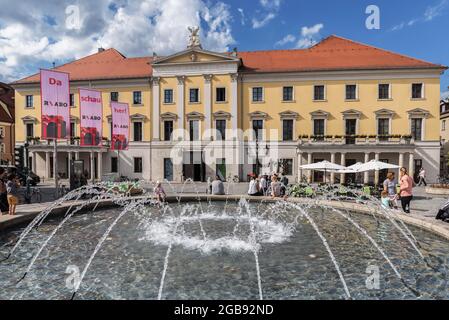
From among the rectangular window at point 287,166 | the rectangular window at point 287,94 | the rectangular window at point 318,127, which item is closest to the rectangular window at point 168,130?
the rectangular window at point 287,166

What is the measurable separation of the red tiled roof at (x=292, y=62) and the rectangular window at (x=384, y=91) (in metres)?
1.91

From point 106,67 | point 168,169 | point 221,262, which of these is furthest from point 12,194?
point 106,67

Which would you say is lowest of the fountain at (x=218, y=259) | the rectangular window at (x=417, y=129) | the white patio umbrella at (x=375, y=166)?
the fountain at (x=218, y=259)

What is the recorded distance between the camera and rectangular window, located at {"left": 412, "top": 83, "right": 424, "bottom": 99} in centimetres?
3112

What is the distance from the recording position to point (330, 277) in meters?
6.07

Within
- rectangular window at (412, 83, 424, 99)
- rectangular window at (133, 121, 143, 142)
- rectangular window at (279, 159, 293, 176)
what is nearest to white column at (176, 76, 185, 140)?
rectangular window at (133, 121, 143, 142)

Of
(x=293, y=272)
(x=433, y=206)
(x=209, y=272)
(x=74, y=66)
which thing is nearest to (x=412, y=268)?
(x=293, y=272)

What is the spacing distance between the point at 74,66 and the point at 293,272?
43370 millimetres

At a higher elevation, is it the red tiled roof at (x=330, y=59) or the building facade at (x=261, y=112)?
the red tiled roof at (x=330, y=59)

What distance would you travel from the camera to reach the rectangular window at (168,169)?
35.0 metres

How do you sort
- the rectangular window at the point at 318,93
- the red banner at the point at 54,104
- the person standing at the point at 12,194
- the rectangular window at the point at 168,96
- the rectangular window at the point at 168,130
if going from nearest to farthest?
the person standing at the point at 12,194, the red banner at the point at 54,104, the rectangular window at the point at 318,93, the rectangular window at the point at 168,96, the rectangular window at the point at 168,130

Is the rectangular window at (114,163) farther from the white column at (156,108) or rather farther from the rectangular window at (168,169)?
the rectangular window at (168,169)

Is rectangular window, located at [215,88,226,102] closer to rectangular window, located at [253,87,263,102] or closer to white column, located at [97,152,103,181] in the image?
rectangular window, located at [253,87,263,102]

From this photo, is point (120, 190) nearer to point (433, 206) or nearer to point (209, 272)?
point (209, 272)
